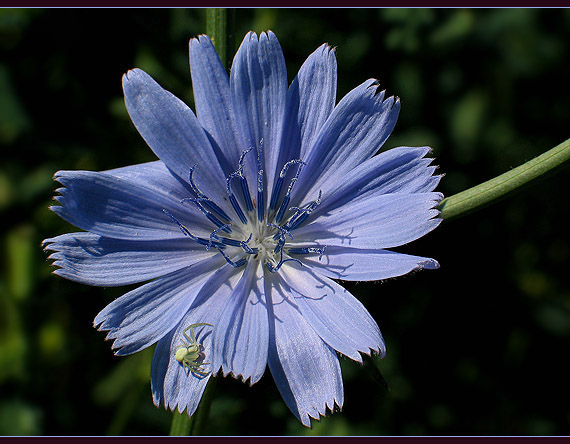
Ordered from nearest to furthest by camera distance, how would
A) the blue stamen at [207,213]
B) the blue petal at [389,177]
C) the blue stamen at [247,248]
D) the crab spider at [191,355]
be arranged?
1. the crab spider at [191,355]
2. the blue petal at [389,177]
3. the blue stamen at [207,213]
4. the blue stamen at [247,248]

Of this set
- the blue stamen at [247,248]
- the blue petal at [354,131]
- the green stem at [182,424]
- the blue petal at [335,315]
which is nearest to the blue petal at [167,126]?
the blue stamen at [247,248]


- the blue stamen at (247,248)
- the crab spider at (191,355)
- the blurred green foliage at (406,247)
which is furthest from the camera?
the blurred green foliage at (406,247)

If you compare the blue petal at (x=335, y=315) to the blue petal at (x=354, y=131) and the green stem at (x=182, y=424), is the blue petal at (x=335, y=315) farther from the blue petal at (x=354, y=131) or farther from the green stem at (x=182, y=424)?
the green stem at (x=182, y=424)

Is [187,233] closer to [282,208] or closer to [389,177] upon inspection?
[282,208]

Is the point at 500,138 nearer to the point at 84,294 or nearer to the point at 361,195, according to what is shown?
the point at 361,195

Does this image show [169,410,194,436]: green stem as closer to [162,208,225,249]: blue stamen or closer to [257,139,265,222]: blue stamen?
[162,208,225,249]: blue stamen

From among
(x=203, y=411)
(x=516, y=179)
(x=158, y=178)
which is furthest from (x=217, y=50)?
(x=203, y=411)
